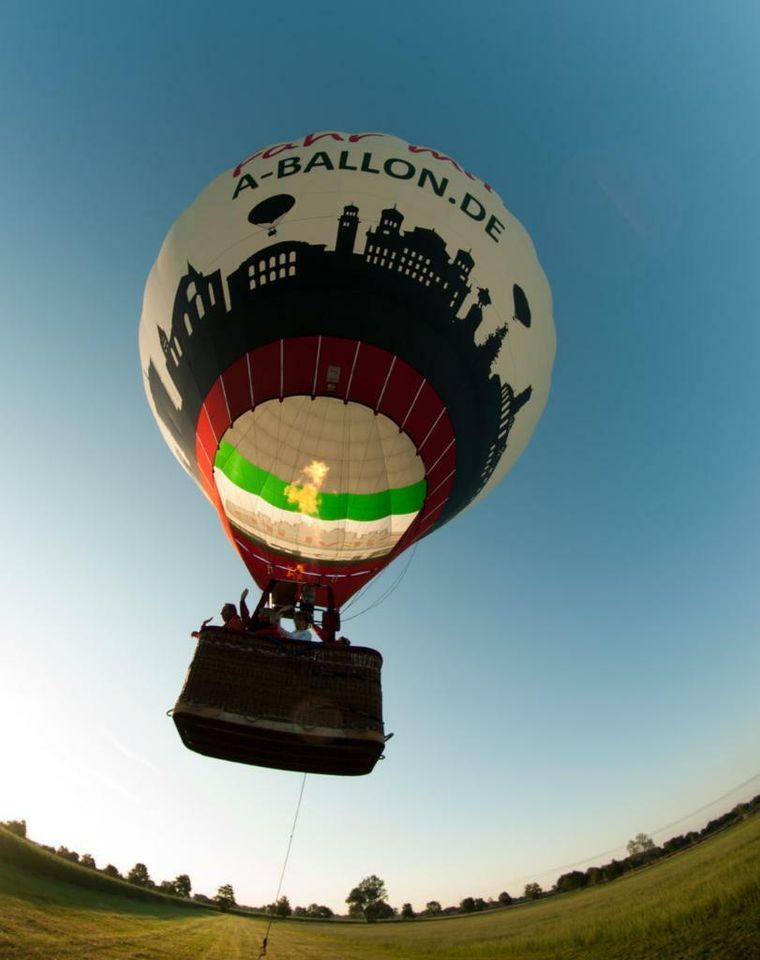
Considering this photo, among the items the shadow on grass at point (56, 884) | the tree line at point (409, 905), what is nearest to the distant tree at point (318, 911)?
the tree line at point (409, 905)

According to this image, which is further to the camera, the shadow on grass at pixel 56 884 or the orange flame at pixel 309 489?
the shadow on grass at pixel 56 884

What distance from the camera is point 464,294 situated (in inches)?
308

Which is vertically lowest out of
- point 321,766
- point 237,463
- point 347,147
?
point 321,766

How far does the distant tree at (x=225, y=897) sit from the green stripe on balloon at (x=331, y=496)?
224 ft

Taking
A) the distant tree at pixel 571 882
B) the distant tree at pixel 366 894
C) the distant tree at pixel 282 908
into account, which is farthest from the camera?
the distant tree at pixel 366 894

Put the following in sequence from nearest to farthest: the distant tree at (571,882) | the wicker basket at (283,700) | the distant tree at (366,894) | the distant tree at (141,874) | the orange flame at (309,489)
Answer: the wicker basket at (283,700), the orange flame at (309,489), the distant tree at (571,882), the distant tree at (141,874), the distant tree at (366,894)

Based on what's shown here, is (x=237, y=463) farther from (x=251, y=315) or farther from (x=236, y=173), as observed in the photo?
(x=236, y=173)

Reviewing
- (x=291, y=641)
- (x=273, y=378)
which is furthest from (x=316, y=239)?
(x=291, y=641)

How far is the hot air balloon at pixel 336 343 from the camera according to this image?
7527 mm

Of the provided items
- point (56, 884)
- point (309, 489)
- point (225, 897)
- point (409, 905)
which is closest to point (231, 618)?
point (309, 489)

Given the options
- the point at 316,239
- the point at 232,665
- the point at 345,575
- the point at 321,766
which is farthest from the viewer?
the point at 345,575

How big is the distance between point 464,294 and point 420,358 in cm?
115

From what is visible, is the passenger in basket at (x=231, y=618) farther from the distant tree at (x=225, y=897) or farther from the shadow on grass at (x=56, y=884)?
the distant tree at (x=225, y=897)

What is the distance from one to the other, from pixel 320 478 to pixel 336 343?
7.09 feet
